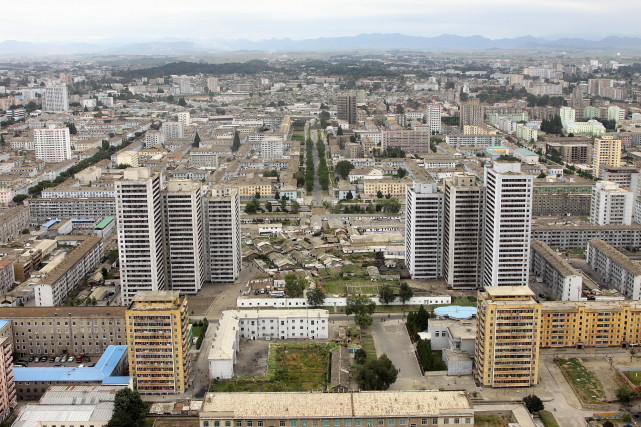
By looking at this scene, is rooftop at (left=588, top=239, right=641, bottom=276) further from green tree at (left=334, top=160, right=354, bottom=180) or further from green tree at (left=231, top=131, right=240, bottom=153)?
green tree at (left=231, top=131, right=240, bottom=153)

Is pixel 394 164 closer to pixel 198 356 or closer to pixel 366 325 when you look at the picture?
pixel 366 325

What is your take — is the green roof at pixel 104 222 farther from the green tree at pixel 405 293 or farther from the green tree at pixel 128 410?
the green tree at pixel 128 410

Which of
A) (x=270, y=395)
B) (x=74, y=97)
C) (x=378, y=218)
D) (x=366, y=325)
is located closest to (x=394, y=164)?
(x=378, y=218)

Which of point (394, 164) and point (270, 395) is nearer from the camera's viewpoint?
point (270, 395)

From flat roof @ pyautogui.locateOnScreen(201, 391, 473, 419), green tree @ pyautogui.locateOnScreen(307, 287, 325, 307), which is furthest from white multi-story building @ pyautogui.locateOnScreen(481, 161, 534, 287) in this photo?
flat roof @ pyautogui.locateOnScreen(201, 391, 473, 419)

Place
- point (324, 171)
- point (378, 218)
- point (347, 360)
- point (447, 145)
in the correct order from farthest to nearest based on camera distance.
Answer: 1. point (447, 145)
2. point (324, 171)
3. point (378, 218)
4. point (347, 360)

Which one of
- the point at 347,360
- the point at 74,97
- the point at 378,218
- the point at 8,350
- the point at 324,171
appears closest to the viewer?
the point at 8,350

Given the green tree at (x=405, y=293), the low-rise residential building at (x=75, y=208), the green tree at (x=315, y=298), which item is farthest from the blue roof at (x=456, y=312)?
the low-rise residential building at (x=75, y=208)
